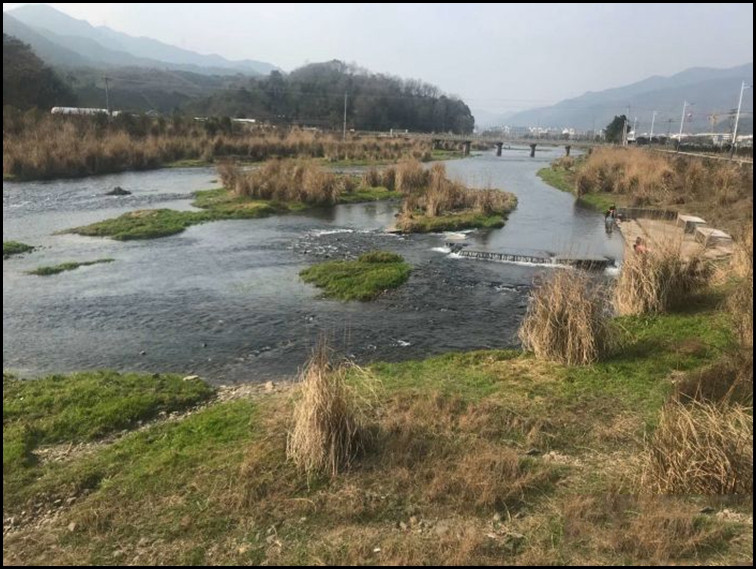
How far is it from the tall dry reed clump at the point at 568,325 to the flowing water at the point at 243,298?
173 cm

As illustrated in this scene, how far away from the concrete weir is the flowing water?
2.35ft

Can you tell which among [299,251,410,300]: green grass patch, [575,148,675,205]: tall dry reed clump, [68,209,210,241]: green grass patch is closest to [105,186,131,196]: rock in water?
[68,209,210,241]: green grass patch

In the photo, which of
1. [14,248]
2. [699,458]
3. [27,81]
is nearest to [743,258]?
[699,458]

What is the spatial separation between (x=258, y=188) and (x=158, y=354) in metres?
23.0

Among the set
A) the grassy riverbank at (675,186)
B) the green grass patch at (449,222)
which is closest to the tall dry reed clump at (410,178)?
the green grass patch at (449,222)

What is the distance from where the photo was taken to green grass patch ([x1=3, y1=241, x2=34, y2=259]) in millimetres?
20138

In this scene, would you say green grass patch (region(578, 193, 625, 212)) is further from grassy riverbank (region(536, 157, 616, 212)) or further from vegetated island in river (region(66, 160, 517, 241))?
vegetated island in river (region(66, 160, 517, 241))

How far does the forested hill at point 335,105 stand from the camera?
11575 centimetres

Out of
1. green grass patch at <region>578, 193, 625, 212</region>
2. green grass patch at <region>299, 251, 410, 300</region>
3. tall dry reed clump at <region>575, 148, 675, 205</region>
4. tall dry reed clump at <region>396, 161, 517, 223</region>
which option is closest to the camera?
green grass patch at <region>299, 251, 410, 300</region>

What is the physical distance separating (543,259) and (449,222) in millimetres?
7223

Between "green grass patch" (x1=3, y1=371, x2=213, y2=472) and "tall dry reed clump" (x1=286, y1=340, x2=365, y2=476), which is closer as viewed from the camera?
"tall dry reed clump" (x1=286, y1=340, x2=365, y2=476)

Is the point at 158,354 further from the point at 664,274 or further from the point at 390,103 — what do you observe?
Result: the point at 390,103

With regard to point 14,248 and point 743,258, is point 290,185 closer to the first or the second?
point 14,248

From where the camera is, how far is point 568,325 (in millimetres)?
10164
